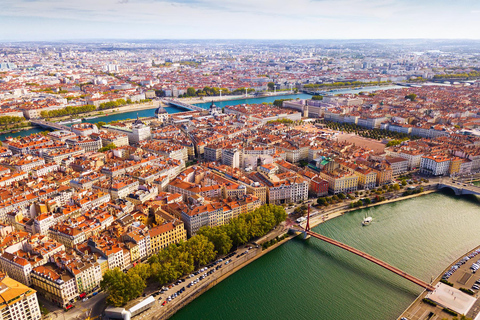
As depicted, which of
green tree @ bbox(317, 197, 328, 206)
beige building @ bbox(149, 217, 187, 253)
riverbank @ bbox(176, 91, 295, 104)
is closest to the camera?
beige building @ bbox(149, 217, 187, 253)

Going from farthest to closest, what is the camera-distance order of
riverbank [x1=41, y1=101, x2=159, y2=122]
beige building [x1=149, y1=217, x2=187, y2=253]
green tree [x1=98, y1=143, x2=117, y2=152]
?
1. riverbank [x1=41, y1=101, x2=159, y2=122]
2. green tree [x1=98, y1=143, x2=117, y2=152]
3. beige building [x1=149, y1=217, x2=187, y2=253]

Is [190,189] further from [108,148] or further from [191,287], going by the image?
[108,148]

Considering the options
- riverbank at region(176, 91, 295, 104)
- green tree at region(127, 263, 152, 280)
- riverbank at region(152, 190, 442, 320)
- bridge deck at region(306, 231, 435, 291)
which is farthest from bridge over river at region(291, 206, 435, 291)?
riverbank at region(176, 91, 295, 104)

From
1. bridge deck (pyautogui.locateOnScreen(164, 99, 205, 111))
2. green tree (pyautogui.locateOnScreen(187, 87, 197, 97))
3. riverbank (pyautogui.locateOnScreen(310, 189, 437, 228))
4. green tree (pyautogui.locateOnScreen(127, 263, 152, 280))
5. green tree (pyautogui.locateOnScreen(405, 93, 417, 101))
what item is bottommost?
riverbank (pyautogui.locateOnScreen(310, 189, 437, 228))

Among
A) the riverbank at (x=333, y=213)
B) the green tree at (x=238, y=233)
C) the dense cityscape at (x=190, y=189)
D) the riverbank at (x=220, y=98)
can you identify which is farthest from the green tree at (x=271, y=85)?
the green tree at (x=238, y=233)

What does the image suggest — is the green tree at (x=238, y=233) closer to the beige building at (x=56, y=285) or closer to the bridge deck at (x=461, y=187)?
the beige building at (x=56, y=285)

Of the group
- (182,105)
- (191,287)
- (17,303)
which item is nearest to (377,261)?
(191,287)

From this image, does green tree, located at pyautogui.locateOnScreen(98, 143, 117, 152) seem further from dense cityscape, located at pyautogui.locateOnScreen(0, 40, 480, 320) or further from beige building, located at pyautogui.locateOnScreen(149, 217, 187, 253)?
beige building, located at pyautogui.locateOnScreen(149, 217, 187, 253)

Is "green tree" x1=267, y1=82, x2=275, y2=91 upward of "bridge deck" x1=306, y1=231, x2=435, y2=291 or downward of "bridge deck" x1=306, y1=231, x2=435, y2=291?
upward

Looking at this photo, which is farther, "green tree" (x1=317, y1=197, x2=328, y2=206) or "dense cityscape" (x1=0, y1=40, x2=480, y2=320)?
"green tree" (x1=317, y1=197, x2=328, y2=206)
